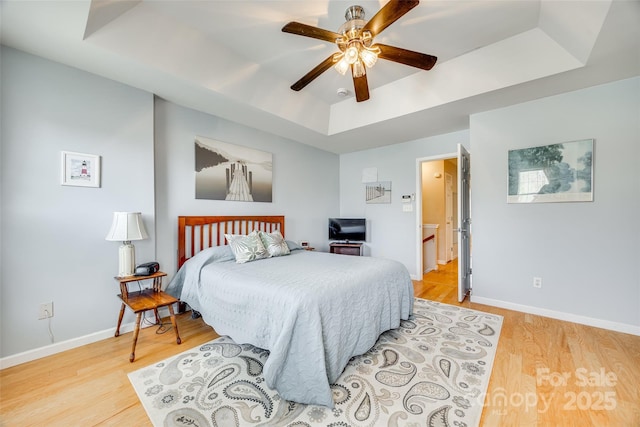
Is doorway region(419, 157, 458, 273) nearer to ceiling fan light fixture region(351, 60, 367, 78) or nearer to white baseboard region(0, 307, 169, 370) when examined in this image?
ceiling fan light fixture region(351, 60, 367, 78)

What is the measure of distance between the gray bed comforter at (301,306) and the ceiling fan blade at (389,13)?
1.86 metres

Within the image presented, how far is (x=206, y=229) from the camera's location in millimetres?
3209

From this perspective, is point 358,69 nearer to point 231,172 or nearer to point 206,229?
point 231,172

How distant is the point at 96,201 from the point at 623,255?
508 centimetres

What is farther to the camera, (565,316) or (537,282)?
(537,282)

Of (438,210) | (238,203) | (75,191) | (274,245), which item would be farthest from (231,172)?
(438,210)

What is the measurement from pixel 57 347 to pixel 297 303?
223 cm

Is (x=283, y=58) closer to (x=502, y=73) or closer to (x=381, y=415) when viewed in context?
(x=502, y=73)

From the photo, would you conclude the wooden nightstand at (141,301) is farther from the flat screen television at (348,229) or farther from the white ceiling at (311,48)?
the flat screen television at (348,229)

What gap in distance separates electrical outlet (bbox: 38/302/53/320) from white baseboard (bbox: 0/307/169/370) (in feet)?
0.83

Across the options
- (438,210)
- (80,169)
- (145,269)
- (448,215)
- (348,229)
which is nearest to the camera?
(80,169)

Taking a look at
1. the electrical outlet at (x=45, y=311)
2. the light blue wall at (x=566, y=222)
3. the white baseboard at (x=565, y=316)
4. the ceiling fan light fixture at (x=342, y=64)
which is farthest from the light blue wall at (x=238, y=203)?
the white baseboard at (x=565, y=316)

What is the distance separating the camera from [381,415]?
1.46 m

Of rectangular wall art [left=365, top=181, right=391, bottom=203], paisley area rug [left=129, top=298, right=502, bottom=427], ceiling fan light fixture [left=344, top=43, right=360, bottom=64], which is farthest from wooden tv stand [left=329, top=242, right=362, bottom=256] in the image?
ceiling fan light fixture [left=344, top=43, right=360, bottom=64]
